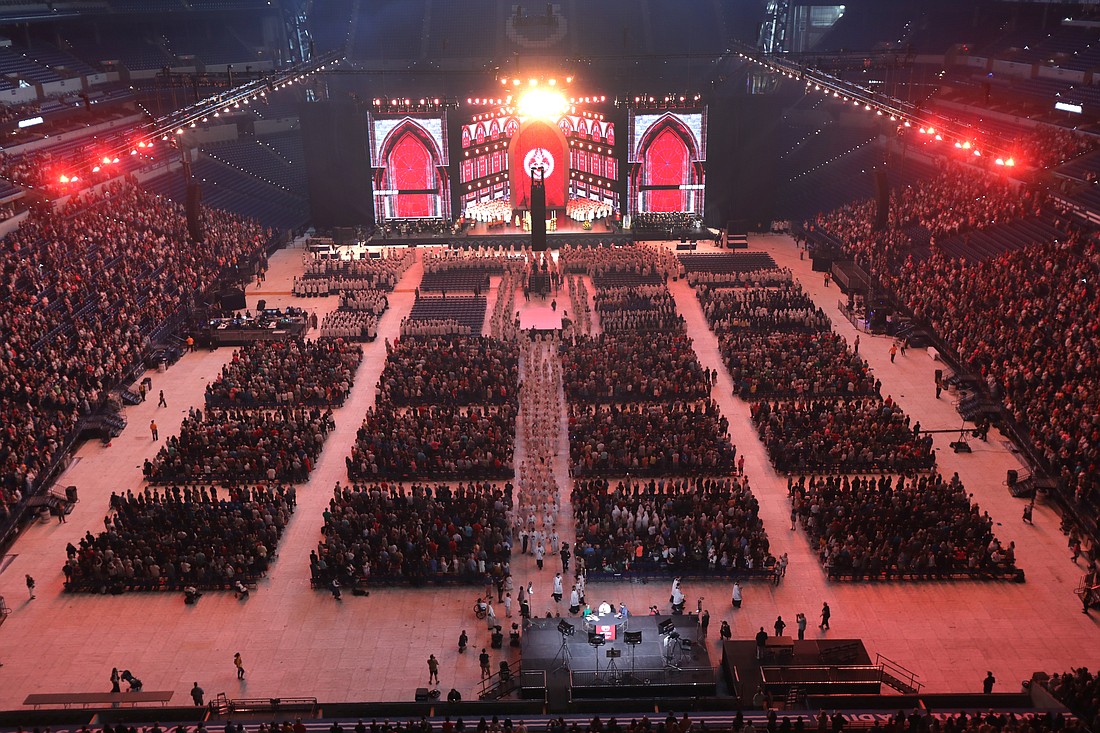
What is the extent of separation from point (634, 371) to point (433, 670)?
16.7 metres

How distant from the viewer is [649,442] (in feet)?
103

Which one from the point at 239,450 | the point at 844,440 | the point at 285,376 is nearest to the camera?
the point at 844,440

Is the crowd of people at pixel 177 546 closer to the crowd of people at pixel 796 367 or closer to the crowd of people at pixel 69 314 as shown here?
the crowd of people at pixel 69 314

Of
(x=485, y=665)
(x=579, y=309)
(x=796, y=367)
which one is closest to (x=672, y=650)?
(x=485, y=665)

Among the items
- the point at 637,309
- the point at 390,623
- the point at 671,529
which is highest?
the point at 637,309

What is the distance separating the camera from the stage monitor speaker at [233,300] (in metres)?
47.5

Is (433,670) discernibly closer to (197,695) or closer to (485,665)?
(485,665)

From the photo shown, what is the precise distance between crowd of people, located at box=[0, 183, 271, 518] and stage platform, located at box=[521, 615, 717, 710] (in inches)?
673

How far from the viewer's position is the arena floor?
74.6ft

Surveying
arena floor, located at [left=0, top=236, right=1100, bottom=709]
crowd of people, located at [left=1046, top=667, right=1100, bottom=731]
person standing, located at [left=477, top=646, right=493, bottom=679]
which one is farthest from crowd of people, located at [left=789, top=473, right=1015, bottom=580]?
person standing, located at [left=477, top=646, right=493, bottom=679]

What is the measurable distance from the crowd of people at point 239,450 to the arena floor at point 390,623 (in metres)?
2.00

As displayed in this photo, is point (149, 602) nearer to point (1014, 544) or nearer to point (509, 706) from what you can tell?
point (509, 706)

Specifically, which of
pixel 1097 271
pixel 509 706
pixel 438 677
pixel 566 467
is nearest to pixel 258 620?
pixel 438 677

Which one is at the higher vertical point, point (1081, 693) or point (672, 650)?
point (672, 650)
